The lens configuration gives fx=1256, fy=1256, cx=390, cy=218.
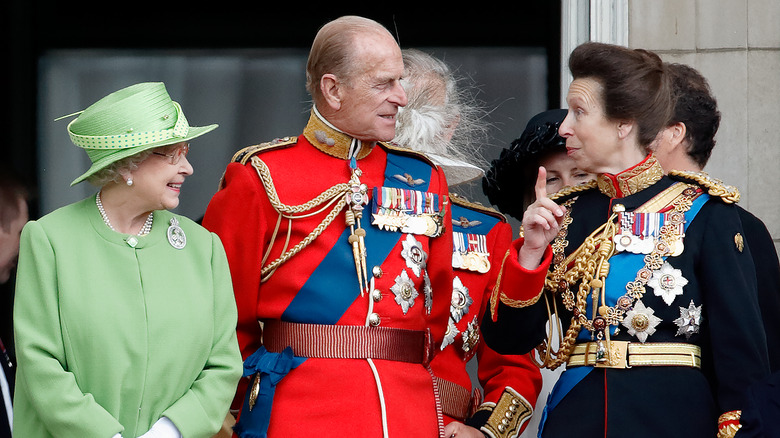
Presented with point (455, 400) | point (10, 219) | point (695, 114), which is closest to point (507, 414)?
point (455, 400)

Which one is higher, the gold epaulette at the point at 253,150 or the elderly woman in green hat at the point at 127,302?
the gold epaulette at the point at 253,150

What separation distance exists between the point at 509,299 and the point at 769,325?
0.87 meters

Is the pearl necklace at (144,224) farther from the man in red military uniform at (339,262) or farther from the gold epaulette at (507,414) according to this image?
the gold epaulette at (507,414)

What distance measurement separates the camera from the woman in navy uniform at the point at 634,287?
3.36m

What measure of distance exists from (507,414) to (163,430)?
1.27 meters

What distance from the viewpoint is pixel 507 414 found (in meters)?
4.02

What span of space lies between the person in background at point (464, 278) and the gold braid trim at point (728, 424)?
34.4 inches

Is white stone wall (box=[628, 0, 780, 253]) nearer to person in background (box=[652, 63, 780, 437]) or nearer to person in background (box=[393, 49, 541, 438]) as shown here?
person in background (box=[652, 63, 780, 437])

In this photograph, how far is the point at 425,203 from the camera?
3770 millimetres

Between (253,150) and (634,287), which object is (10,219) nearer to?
(253,150)

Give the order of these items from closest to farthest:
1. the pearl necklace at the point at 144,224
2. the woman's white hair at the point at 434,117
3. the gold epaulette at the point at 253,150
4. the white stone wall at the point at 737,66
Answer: the pearl necklace at the point at 144,224
the gold epaulette at the point at 253,150
the woman's white hair at the point at 434,117
the white stone wall at the point at 737,66

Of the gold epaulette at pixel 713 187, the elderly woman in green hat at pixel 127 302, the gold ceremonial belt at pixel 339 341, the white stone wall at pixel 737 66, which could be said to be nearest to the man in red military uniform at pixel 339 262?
the gold ceremonial belt at pixel 339 341

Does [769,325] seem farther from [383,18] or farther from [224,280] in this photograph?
[383,18]

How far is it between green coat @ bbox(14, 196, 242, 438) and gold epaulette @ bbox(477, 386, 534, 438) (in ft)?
3.21
